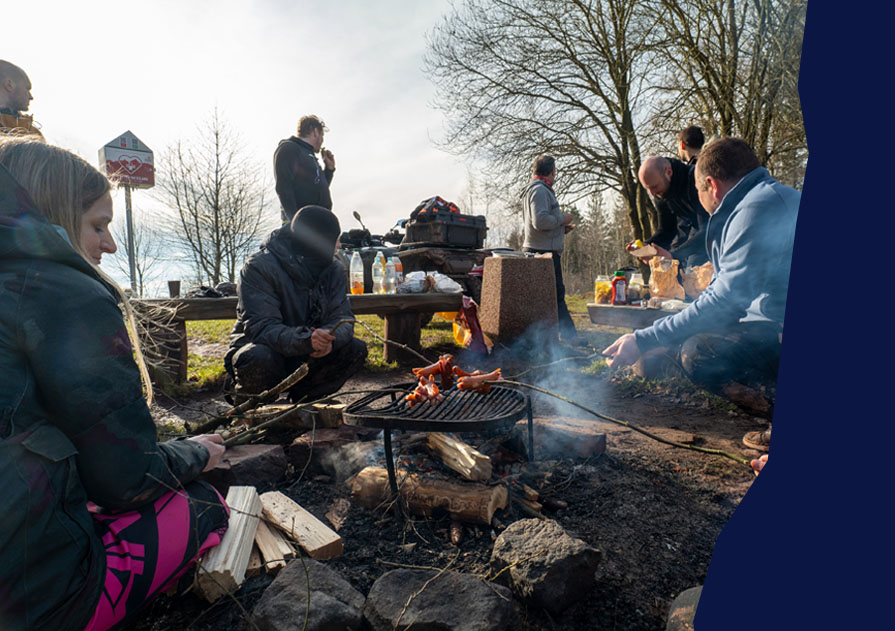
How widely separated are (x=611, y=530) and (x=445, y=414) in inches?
34.9

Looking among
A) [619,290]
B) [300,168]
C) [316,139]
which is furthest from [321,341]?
[619,290]

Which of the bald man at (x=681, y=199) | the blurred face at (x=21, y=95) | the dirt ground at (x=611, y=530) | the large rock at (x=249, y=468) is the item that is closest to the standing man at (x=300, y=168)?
the blurred face at (x=21, y=95)

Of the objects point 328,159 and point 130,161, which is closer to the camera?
point 328,159

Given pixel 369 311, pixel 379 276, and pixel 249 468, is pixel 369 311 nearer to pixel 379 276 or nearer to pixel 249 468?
pixel 379 276

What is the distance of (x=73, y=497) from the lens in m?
1.29

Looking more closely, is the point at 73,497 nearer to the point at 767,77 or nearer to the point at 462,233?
the point at 767,77

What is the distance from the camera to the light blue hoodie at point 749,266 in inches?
94.7

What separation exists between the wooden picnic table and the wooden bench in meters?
1.69

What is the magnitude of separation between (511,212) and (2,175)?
1523 cm

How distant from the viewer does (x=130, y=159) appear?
8203mm

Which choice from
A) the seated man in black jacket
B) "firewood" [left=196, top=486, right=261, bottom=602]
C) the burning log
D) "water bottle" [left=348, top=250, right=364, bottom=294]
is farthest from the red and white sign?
the burning log

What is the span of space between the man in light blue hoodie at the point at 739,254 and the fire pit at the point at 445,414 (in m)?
0.62

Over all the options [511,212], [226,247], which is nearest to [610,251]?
[511,212]

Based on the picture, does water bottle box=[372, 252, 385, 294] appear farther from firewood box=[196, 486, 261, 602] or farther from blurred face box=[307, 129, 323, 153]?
firewood box=[196, 486, 261, 602]
